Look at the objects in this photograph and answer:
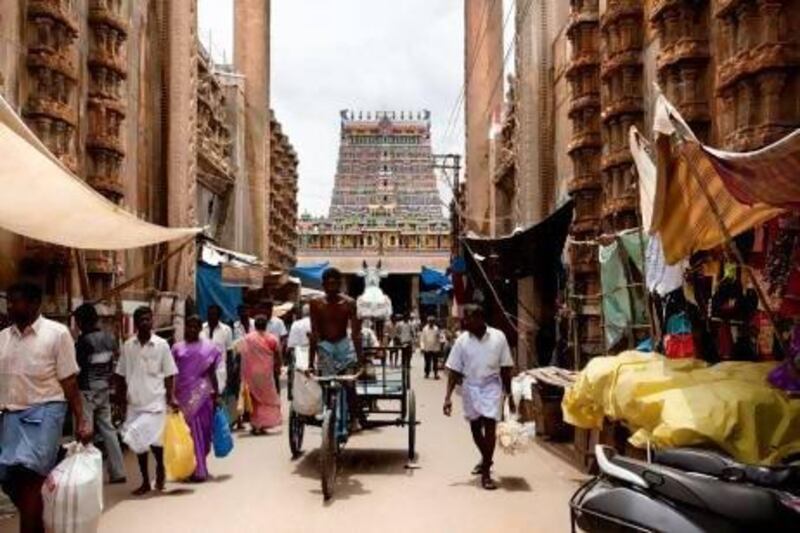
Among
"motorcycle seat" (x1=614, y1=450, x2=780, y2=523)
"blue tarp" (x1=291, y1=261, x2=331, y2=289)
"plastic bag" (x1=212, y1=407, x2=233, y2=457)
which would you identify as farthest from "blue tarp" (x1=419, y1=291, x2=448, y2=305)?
"motorcycle seat" (x1=614, y1=450, x2=780, y2=523)

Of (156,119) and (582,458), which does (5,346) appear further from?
(156,119)

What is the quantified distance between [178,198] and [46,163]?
33.7 ft

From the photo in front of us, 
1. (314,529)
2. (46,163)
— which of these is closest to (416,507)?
(314,529)

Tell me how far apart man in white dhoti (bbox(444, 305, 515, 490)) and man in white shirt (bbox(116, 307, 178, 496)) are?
259 centimetres

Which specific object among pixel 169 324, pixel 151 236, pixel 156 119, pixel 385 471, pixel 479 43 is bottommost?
pixel 385 471

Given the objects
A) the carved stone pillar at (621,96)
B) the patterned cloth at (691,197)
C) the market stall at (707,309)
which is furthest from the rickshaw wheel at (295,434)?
the patterned cloth at (691,197)

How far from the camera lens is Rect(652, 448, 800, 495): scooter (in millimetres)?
3855

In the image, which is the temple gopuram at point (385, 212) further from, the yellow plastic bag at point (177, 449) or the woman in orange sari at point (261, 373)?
the yellow plastic bag at point (177, 449)

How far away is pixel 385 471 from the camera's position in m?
9.14

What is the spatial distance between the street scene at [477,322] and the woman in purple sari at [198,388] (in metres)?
0.03

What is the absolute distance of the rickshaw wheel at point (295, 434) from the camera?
9.63 meters

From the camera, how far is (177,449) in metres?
8.16

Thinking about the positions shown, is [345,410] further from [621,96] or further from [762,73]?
[621,96]

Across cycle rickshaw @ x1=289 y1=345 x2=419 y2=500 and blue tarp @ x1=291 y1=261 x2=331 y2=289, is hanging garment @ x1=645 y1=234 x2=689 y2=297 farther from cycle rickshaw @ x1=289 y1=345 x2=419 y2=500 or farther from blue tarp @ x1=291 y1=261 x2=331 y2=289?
blue tarp @ x1=291 y1=261 x2=331 y2=289
